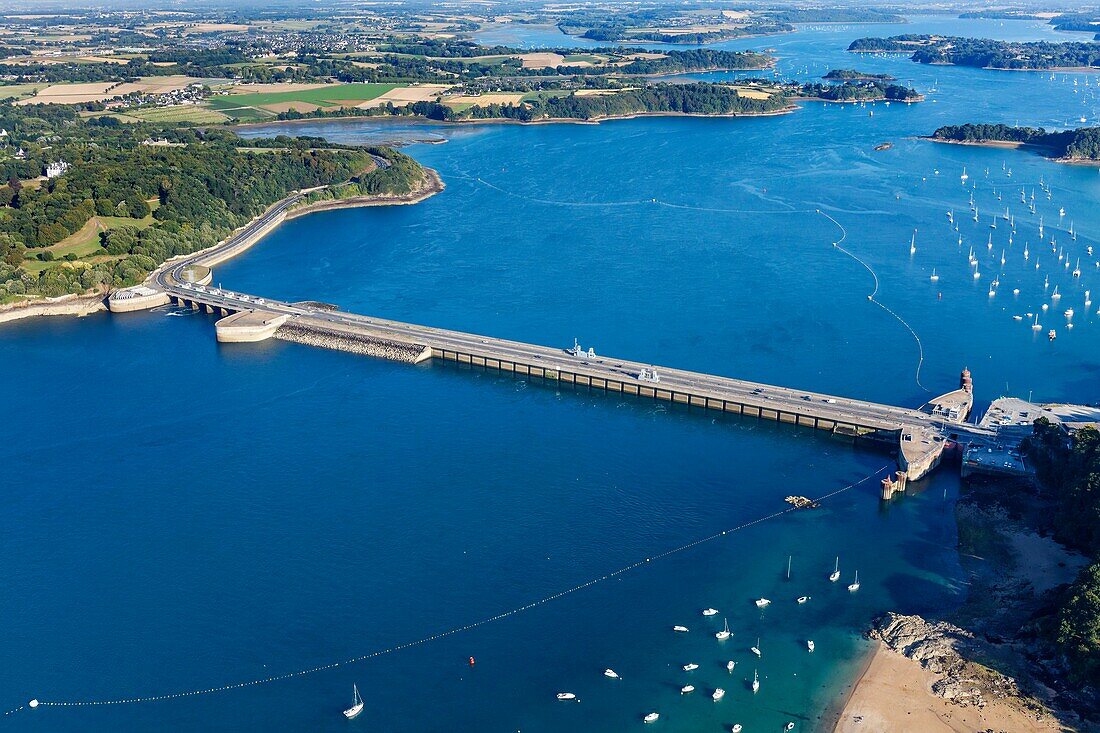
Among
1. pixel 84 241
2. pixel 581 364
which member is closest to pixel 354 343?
pixel 581 364

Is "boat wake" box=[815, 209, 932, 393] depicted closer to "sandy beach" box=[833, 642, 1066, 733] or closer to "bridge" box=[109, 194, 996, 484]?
"bridge" box=[109, 194, 996, 484]

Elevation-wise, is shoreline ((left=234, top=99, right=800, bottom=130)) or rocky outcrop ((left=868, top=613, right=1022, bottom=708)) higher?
shoreline ((left=234, top=99, right=800, bottom=130))

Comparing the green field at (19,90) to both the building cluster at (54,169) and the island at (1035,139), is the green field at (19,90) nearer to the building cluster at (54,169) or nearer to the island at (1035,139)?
the building cluster at (54,169)

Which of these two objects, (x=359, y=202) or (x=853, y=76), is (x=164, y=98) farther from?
(x=853, y=76)

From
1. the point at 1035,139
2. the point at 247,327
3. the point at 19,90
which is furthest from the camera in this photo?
the point at 19,90

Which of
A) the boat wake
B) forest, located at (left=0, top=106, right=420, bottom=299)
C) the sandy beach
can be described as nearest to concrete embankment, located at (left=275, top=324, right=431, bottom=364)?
forest, located at (left=0, top=106, right=420, bottom=299)

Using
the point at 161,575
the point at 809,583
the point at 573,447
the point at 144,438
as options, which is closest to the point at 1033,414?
the point at 809,583
